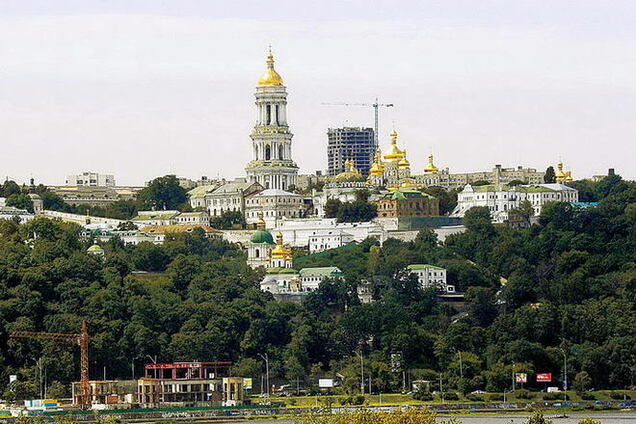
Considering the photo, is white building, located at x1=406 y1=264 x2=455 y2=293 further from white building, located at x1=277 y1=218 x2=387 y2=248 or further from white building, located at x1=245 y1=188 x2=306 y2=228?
white building, located at x1=245 y1=188 x2=306 y2=228

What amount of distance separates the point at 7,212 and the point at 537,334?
58.0m

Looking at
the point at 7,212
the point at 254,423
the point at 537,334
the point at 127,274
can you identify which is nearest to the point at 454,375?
the point at 537,334

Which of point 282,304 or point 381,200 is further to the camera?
point 381,200

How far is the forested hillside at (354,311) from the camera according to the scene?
129 metres

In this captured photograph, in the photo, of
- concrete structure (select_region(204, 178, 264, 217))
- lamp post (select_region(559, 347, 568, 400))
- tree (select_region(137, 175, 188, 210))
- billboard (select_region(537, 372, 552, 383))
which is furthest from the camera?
tree (select_region(137, 175, 188, 210))

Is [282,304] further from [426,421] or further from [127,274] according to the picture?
[426,421]

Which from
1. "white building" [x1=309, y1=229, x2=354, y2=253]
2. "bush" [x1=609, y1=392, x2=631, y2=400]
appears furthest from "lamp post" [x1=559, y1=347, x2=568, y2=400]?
"white building" [x1=309, y1=229, x2=354, y2=253]

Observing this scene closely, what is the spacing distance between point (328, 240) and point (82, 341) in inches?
1905

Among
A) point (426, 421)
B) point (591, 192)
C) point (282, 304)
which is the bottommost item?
point (426, 421)

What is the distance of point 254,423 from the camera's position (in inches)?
4500

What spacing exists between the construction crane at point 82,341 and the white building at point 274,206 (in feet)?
173

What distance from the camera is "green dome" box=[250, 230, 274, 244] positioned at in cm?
16788

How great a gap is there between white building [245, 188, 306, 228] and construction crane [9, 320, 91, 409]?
52.9 metres

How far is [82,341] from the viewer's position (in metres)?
126
